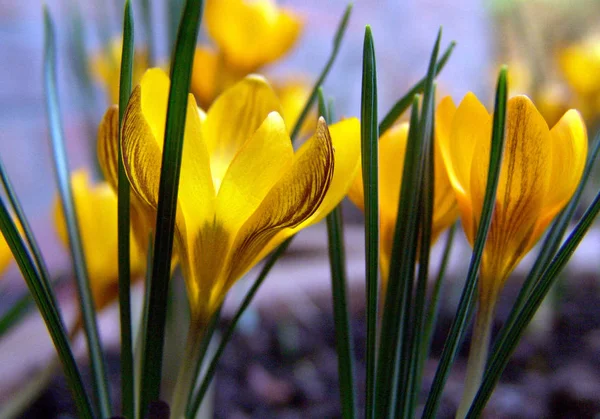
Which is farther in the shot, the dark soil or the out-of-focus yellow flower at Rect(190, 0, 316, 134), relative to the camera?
the dark soil

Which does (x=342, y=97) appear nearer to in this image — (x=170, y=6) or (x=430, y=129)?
(x=170, y=6)

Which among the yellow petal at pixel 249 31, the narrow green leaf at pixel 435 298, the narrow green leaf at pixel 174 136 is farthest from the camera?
the yellow petal at pixel 249 31

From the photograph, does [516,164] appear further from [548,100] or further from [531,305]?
[548,100]

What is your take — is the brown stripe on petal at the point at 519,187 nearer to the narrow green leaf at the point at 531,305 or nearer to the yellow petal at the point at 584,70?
the narrow green leaf at the point at 531,305

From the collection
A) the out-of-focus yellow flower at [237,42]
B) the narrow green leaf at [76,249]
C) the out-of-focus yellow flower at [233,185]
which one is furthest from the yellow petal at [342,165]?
the out-of-focus yellow flower at [237,42]

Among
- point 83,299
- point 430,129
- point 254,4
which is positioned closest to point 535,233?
point 430,129

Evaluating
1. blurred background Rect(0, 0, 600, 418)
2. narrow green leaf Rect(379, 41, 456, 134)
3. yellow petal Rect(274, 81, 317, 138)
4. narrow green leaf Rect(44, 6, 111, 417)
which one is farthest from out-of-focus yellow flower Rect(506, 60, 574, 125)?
narrow green leaf Rect(44, 6, 111, 417)

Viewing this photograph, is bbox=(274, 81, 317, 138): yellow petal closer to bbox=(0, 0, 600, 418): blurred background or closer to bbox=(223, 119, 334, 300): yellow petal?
bbox=(0, 0, 600, 418): blurred background
